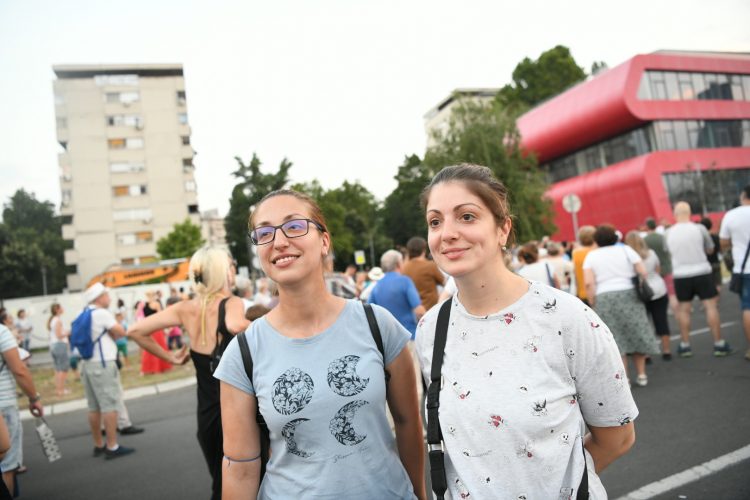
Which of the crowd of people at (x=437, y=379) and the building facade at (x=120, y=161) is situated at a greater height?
the building facade at (x=120, y=161)

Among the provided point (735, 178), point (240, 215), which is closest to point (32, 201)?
point (240, 215)

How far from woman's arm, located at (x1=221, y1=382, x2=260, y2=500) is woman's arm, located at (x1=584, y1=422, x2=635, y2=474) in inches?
52.8

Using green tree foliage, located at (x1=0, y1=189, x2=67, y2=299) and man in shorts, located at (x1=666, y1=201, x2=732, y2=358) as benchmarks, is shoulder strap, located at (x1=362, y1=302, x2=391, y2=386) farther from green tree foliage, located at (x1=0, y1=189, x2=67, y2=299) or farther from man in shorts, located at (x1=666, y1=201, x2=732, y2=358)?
green tree foliage, located at (x1=0, y1=189, x2=67, y2=299)

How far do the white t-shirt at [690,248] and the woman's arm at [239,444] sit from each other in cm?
774

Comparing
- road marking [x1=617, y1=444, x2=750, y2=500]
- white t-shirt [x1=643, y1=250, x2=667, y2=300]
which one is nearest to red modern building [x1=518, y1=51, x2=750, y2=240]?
white t-shirt [x1=643, y1=250, x2=667, y2=300]

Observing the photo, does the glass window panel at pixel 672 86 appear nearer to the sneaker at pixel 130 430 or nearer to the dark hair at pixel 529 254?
the dark hair at pixel 529 254

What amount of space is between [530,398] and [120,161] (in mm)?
65311

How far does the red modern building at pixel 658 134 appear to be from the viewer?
34.2 m

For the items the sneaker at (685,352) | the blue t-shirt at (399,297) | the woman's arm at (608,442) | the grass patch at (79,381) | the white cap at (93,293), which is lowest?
the grass patch at (79,381)

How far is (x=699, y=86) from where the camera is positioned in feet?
123

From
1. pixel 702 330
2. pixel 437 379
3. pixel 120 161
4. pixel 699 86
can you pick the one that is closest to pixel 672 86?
pixel 699 86

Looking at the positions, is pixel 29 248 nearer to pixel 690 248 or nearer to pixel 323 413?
pixel 690 248

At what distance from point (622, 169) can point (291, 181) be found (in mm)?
36497

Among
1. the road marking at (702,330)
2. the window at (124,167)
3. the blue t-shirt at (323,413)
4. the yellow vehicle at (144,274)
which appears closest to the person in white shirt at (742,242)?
the road marking at (702,330)
